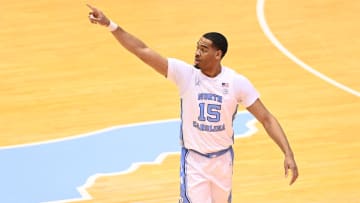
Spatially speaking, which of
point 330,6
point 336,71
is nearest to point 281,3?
point 330,6

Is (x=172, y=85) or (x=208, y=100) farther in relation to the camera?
(x=172, y=85)

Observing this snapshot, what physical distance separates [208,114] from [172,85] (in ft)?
21.9

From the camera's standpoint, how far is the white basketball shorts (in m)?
9.88

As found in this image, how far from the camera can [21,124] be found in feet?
49.9

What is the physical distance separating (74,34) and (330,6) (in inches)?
177

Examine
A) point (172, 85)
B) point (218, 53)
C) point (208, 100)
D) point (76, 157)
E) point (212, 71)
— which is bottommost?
point (76, 157)

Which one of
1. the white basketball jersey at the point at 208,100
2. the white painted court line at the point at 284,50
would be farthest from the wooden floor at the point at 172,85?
the white basketball jersey at the point at 208,100

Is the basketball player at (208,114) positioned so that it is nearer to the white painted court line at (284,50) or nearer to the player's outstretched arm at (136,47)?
the player's outstretched arm at (136,47)

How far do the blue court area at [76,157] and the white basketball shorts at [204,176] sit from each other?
10.5ft

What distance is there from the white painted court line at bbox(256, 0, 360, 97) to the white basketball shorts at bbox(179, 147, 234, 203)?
6473 millimetres

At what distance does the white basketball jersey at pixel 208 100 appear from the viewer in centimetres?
975

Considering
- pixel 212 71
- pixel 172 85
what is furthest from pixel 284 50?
pixel 212 71

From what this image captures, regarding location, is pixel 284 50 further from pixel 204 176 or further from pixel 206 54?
pixel 206 54

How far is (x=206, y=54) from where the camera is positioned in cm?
962
